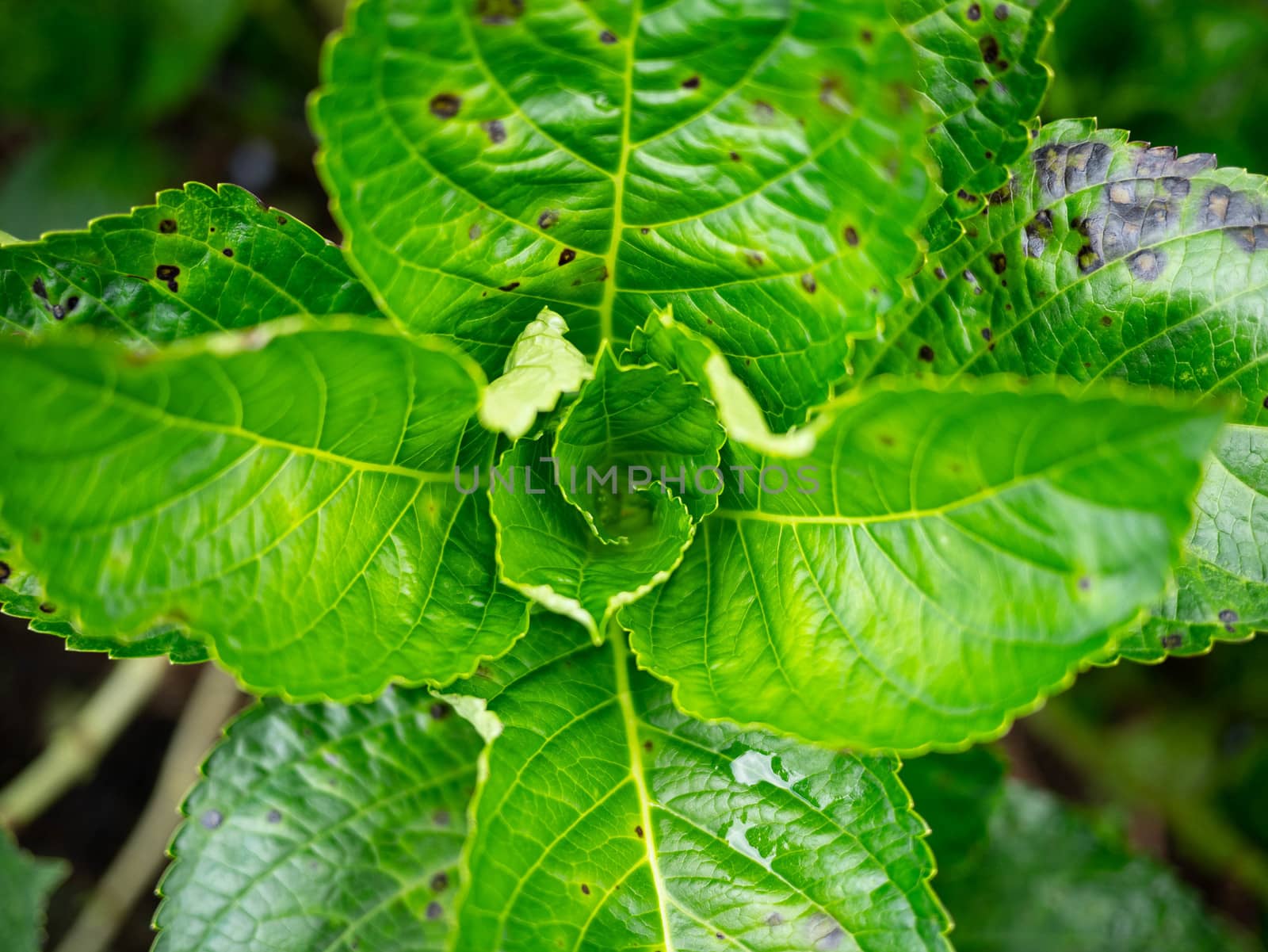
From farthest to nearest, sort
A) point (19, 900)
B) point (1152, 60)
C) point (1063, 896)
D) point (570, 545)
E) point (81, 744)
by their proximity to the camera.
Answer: point (1152, 60) < point (1063, 896) < point (81, 744) < point (19, 900) < point (570, 545)

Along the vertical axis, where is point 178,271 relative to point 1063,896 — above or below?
above

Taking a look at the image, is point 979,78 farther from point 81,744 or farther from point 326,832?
point 81,744

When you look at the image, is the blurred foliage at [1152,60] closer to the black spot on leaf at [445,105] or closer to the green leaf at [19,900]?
the black spot on leaf at [445,105]

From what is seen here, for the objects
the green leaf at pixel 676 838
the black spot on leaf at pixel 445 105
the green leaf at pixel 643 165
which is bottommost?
the green leaf at pixel 676 838

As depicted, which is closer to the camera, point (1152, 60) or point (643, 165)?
point (643, 165)

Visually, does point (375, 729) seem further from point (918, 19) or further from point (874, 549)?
point (918, 19)

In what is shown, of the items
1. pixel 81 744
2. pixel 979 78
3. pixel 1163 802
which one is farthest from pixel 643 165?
pixel 1163 802

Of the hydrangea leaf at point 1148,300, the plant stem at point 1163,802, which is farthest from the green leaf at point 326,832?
the plant stem at point 1163,802
